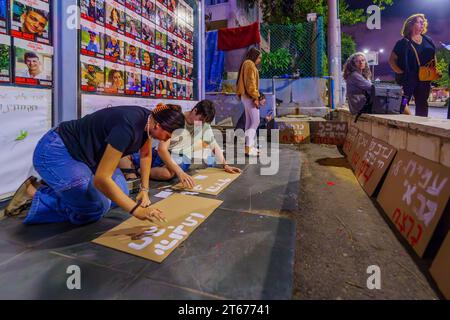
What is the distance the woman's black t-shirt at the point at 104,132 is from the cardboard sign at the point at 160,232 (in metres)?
0.57

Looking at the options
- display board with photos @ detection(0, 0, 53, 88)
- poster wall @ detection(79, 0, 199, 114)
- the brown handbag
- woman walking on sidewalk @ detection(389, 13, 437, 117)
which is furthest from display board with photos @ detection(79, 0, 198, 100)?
the brown handbag

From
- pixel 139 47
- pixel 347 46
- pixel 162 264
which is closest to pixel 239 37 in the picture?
pixel 139 47

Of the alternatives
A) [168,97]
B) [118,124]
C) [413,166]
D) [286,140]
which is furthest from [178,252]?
[286,140]

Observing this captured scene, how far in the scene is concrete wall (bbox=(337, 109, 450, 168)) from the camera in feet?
6.65

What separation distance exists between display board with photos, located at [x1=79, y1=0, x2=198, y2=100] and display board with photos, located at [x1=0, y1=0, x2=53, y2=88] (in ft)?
1.14

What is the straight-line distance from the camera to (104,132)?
1.97 meters

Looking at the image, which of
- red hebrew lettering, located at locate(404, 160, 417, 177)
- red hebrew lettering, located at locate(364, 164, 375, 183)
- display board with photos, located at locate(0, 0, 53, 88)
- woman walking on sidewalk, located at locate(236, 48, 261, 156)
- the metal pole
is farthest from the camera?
the metal pole

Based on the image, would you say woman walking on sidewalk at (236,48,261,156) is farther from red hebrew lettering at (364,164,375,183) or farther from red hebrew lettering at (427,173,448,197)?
red hebrew lettering at (427,173,448,197)

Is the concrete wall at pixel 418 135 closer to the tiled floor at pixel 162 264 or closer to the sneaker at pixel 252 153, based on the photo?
the tiled floor at pixel 162 264

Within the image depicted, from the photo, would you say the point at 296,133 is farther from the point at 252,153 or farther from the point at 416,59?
the point at 416,59

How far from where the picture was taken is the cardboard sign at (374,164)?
2.93 m

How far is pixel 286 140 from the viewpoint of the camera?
280 inches

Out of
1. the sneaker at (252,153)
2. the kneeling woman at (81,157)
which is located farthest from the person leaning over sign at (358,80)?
the kneeling woman at (81,157)

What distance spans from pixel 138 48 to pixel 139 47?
26 millimetres
